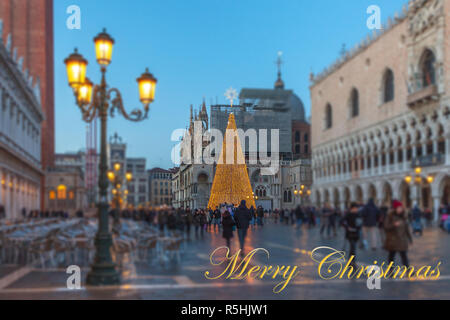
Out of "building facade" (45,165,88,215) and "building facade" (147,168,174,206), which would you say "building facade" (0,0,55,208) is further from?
"building facade" (147,168,174,206)

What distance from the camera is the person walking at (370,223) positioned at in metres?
3.09

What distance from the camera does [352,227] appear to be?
10.7 ft

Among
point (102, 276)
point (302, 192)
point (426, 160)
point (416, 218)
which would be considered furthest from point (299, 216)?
point (102, 276)

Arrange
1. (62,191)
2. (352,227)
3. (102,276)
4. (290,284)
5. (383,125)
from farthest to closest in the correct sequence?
(62,191), (102,276), (383,125), (290,284), (352,227)

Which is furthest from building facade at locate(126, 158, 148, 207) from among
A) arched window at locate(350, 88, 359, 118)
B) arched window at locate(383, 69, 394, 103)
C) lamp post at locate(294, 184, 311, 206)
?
arched window at locate(350, 88, 359, 118)

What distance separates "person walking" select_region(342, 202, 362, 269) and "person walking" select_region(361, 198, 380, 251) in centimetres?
5

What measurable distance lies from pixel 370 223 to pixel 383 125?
5.79 ft

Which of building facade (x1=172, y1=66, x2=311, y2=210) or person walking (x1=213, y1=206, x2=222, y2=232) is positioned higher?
building facade (x1=172, y1=66, x2=311, y2=210)

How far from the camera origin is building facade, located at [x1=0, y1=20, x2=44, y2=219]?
50188 mm

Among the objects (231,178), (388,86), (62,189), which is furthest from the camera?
(62,189)

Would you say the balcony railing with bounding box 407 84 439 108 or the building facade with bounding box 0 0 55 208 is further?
the building facade with bounding box 0 0 55 208

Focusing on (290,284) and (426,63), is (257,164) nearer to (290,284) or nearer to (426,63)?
(290,284)

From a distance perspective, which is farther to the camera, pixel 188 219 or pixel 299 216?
pixel 299 216
